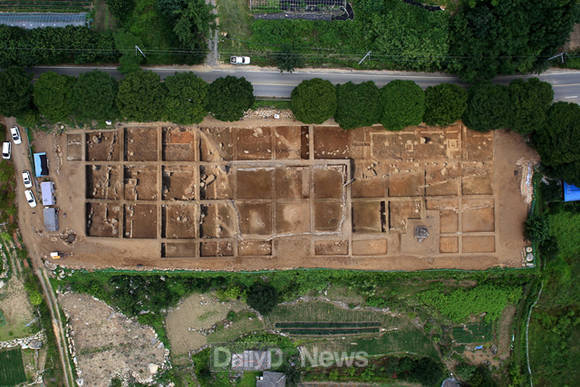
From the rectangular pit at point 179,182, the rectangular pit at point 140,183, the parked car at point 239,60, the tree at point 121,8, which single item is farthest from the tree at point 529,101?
the tree at point 121,8

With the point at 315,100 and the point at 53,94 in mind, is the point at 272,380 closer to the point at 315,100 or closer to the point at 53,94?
the point at 315,100

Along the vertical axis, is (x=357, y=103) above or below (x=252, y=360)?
above

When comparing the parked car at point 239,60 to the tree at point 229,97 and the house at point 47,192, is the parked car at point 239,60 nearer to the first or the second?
the tree at point 229,97

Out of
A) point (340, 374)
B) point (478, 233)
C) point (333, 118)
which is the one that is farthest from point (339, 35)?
point (340, 374)

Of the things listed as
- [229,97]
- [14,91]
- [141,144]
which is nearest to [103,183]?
[141,144]

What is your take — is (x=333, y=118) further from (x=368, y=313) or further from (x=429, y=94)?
(x=368, y=313)

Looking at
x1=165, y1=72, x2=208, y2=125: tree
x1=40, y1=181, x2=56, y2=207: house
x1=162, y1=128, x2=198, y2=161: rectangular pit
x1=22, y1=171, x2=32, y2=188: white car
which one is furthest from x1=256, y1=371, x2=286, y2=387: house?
x1=22, y1=171, x2=32, y2=188: white car
